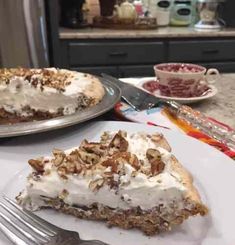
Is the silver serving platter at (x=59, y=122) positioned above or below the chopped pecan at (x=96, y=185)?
below

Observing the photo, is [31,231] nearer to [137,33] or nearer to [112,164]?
[112,164]

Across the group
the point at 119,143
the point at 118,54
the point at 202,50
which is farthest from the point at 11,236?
the point at 202,50

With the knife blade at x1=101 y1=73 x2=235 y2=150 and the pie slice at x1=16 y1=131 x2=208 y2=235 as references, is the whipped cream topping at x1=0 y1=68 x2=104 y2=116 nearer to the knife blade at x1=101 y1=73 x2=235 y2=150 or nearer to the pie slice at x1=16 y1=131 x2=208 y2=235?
the knife blade at x1=101 y1=73 x2=235 y2=150

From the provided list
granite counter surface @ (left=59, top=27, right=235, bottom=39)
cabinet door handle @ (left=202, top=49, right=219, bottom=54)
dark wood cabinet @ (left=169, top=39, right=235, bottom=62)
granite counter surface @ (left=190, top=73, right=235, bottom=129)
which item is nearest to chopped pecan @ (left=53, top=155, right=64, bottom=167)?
granite counter surface @ (left=190, top=73, right=235, bottom=129)

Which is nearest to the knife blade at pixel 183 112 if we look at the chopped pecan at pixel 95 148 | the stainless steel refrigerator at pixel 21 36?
the chopped pecan at pixel 95 148

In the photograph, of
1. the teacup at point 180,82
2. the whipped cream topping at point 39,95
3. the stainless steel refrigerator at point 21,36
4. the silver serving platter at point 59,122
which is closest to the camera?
the silver serving platter at point 59,122

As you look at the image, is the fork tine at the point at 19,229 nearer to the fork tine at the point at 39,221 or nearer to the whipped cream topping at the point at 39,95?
the fork tine at the point at 39,221

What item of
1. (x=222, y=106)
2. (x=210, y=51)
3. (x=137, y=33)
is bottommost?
(x=210, y=51)
